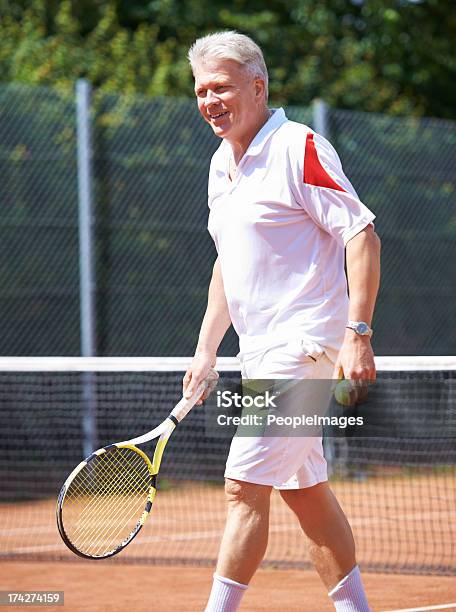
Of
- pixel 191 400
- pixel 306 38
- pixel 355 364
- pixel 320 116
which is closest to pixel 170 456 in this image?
pixel 320 116

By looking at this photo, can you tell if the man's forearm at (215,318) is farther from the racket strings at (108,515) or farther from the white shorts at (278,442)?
the racket strings at (108,515)

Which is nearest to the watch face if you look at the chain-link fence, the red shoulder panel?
the red shoulder panel

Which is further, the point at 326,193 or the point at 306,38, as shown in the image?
the point at 306,38

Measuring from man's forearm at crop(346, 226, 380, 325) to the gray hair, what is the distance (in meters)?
0.65

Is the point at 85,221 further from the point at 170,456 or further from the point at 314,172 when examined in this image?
the point at 314,172

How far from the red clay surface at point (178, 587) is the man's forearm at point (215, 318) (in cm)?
163

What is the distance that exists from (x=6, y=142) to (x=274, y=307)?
20.1 ft

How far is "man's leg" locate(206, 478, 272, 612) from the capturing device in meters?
3.50

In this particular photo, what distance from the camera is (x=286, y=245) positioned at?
3.53 metres

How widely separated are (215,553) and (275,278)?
11.5 ft

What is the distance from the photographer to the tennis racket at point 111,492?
378 cm

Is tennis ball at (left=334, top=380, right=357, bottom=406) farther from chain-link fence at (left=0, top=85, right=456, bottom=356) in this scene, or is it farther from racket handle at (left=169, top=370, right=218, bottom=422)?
chain-link fence at (left=0, top=85, right=456, bottom=356)

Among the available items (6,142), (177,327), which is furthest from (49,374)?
(6,142)

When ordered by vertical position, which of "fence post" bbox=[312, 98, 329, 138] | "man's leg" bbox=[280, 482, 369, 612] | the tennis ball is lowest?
"fence post" bbox=[312, 98, 329, 138]
